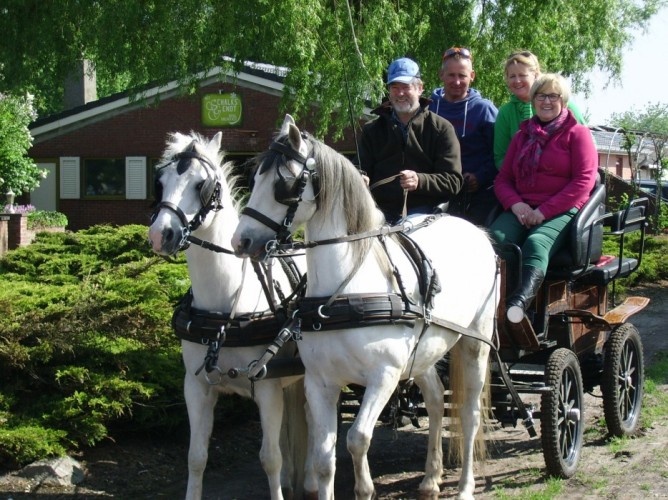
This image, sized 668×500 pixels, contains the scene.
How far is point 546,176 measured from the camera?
5.81 m

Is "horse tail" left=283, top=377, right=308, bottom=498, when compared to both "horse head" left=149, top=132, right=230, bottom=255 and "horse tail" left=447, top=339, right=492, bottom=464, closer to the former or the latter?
"horse tail" left=447, top=339, right=492, bottom=464

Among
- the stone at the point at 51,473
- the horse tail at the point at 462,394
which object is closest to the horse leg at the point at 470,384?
the horse tail at the point at 462,394

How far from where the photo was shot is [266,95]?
75.1ft

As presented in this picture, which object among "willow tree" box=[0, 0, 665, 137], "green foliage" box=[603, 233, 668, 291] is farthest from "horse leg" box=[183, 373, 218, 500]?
"green foliage" box=[603, 233, 668, 291]

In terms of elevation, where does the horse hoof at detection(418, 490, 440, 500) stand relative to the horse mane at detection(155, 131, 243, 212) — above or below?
below

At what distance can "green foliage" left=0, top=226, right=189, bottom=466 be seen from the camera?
5590 millimetres

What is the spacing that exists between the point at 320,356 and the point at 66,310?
2646mm

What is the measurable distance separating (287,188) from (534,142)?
2.41m

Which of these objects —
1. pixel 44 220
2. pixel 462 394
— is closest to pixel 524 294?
pixel 462 394

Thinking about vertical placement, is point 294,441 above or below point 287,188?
below

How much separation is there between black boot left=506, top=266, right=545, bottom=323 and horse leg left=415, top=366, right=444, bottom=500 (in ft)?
1.96

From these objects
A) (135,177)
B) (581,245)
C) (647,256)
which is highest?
(135,177)

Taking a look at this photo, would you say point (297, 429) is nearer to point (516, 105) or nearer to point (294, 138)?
point (294, 138)

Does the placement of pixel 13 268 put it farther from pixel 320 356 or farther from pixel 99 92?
pixel 99 92
